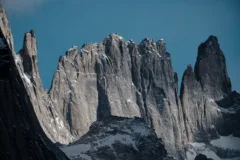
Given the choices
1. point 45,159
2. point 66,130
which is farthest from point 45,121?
point 45,159

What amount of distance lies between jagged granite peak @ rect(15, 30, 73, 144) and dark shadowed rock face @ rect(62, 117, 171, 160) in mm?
46728

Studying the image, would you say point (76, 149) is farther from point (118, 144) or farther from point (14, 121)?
point (14, 121)

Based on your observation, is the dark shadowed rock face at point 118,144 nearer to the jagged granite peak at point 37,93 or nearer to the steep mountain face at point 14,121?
the jagged granite peak at point 37,93

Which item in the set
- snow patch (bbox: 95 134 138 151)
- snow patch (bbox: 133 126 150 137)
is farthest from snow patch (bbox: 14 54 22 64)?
snow patch (bbox: 95 134 138 151)

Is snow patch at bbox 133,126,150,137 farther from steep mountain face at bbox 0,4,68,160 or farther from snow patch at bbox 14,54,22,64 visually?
steep mountain face at bbox 0,4,68,160

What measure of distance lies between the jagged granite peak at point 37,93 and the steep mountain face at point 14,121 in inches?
4416

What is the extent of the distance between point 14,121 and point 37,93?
390 ft

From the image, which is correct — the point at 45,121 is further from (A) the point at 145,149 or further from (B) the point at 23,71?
(A) the point at 145,149

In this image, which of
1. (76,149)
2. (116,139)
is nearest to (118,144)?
(116,139)

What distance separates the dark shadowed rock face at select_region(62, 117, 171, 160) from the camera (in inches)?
5032

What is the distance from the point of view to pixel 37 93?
18825 cm

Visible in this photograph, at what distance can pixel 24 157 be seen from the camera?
6944 centimetres

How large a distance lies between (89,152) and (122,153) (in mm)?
4836

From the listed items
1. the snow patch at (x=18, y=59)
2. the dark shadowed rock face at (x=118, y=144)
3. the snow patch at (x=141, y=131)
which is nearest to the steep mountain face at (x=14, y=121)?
the dark shadowed rock face at (x=118, y=144)
